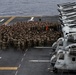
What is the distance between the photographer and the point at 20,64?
1490 inches

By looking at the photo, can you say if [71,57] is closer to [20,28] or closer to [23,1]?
[20,28]

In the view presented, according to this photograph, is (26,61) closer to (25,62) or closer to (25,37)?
(25,62)

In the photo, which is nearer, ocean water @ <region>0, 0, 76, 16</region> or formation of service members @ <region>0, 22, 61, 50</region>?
formation of service members @ <region>0, 22, 61, 50</region>

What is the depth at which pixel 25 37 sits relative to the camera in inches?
1783

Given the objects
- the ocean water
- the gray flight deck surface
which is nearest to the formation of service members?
the gray flight deck surface

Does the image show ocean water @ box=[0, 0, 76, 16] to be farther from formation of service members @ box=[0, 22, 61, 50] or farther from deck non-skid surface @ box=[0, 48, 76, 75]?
deck non-skid surface @ box=[0, 48, 76, 75]

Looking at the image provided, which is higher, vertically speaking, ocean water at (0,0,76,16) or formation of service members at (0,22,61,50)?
ocean water at (0,0,76,16)

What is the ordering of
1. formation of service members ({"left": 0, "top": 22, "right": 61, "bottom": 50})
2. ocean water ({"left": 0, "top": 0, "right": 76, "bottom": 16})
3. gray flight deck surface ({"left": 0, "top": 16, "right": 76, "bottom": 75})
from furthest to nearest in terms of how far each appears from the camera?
ocean water ({"left": 0, "top": 0, "right": 76, "bottom": 16}) → formation of service members ({"left": 0, "top": 22, "right": 61, "bottom": 50}) → gray flight deck surface ({"left": 0, "top": 16, "right": 76, "bottom": 75})

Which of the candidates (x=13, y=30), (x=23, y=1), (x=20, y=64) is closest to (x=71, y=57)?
(x=20, y=64)

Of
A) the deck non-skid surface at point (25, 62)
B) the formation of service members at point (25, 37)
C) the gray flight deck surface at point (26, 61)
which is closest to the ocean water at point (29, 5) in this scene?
the formation of service members at point (25, 37)

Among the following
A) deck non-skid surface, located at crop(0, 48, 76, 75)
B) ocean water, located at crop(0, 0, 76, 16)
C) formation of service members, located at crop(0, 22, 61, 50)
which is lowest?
deck non-skid surface, located at crop(0, 48, 76, 75)

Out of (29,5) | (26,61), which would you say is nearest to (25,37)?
(26,61)

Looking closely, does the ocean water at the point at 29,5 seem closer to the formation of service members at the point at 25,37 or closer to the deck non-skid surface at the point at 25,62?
the formation of service members at the point at 25,37

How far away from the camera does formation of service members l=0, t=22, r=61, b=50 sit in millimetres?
44500
